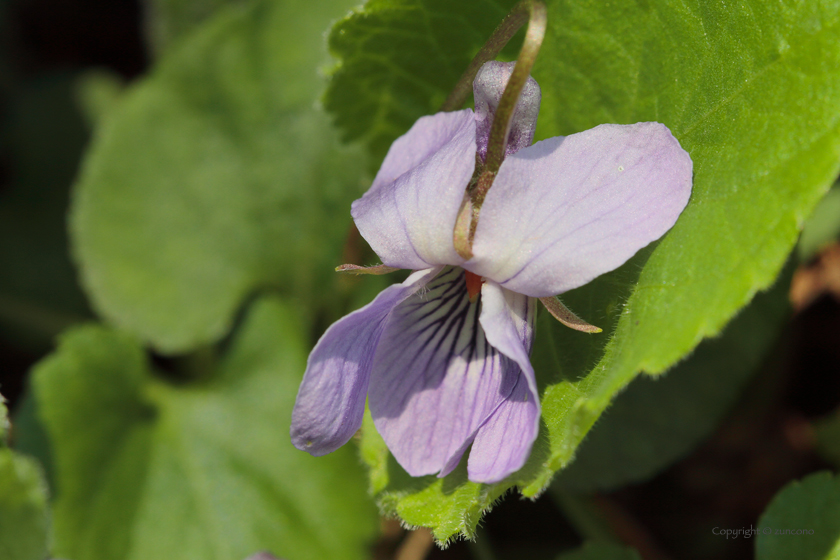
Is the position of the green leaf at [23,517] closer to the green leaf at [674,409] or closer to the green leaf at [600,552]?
the green leaf at [600,552]

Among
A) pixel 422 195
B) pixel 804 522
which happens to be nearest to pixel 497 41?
pixel 422 195

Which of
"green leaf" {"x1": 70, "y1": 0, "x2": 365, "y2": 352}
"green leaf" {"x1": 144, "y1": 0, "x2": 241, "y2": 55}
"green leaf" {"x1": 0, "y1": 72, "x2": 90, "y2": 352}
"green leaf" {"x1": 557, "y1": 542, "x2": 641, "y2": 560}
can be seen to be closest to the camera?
"green leaf" {"x1": 557, "y1": 542, "x2": 641, "y2": 560}

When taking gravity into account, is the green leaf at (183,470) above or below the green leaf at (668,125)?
below

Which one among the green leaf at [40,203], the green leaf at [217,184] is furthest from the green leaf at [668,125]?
the green leaf at [40,203]

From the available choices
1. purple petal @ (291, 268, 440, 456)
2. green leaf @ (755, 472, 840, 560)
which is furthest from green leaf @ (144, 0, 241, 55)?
green leaf @ (755, 472, 840, 560)

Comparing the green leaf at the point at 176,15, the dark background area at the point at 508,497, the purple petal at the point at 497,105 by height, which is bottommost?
the dark background area at the point at 508,497

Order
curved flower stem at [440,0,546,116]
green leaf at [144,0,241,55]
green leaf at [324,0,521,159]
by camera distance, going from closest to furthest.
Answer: curved flower stem at [440,0,546,116] → green leaf at [324,0,521,159] → green leaf at [144,0,241,55]

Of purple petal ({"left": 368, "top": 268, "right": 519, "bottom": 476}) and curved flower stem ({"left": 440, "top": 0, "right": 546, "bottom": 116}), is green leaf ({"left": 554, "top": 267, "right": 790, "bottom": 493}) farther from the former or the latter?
curved flower stem ({"left": 440, "top": 0, "right": 546, "bottom": 116})

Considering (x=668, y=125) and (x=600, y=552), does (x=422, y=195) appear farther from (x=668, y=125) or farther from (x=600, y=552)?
(x=600, y=552)
